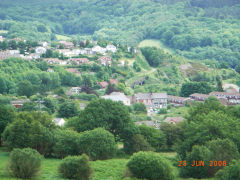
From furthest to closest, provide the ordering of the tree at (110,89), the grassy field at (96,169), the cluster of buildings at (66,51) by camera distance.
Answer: the cluster of buildings at (66,51)
the tree at (110,89)
the grassy field at (96,169)

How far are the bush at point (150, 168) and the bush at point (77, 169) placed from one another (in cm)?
285

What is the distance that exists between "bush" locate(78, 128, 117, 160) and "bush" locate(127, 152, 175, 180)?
4989 millimetres

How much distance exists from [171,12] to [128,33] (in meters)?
34.1

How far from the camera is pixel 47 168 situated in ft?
97.6

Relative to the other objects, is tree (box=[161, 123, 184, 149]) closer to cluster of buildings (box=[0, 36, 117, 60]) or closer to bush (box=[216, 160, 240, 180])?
bush (box=[216, 160, 240, 180])

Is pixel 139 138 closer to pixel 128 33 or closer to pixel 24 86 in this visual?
pixel 24 86

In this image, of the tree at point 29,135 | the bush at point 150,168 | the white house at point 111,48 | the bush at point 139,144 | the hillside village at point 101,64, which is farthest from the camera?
the white house at point 111,48

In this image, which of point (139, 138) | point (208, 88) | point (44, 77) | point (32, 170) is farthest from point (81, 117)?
point (208, 88)

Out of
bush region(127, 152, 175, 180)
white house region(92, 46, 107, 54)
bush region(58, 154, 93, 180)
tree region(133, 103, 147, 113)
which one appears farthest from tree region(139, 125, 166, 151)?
white house region(92, 46, 107, 54)

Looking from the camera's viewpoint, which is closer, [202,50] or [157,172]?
[157,172]

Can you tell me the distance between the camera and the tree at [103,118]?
129 feet

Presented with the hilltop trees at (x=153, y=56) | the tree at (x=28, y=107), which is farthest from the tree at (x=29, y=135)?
the hilltop trees at (x=153, y=56)

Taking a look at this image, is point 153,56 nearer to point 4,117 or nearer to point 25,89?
point 25,89

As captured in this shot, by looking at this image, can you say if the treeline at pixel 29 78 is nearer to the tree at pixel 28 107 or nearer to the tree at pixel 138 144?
the tree at pixel 28 107
